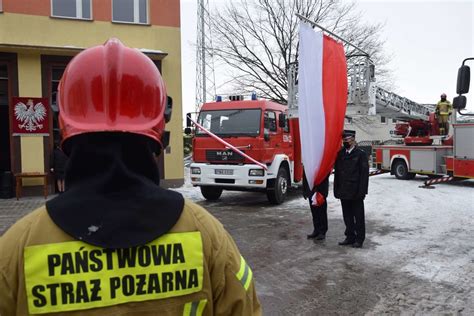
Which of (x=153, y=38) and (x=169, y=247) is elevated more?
(x=153, y=38)

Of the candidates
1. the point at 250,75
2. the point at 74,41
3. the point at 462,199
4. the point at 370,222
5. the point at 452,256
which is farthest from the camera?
the point at 250,75

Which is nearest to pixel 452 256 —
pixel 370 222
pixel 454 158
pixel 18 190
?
pixel 370 222

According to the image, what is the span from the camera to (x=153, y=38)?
14281 millimetres

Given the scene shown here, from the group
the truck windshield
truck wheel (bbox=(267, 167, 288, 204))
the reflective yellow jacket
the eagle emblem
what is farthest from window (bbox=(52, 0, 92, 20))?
the reflective yellow jacket

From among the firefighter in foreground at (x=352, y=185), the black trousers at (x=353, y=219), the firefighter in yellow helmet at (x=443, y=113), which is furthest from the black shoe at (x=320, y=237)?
the firefighter in yellow helmet at (x=443, y=113)

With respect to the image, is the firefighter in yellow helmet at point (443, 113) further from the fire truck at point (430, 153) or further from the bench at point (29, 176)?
the bench at point (29, 176)

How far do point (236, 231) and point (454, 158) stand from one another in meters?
10.1

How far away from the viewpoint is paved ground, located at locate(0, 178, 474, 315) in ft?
15.1

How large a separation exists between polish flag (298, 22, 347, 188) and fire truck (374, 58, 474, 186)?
867 centimetres

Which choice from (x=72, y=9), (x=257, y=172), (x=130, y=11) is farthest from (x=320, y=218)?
(x=72, y=9)

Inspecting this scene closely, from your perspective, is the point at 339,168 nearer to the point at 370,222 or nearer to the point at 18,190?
the point at 370,222

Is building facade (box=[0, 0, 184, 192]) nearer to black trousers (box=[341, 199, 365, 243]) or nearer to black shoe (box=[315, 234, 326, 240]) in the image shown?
black shoe (box=[315, 234, 326, 240])

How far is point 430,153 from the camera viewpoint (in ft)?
53.3

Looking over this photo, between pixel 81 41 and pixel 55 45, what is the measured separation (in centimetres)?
76
